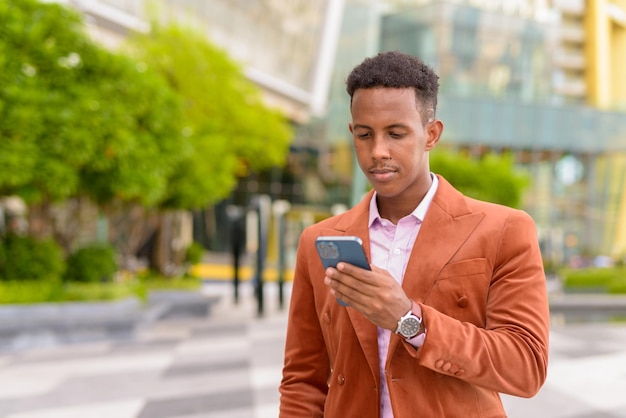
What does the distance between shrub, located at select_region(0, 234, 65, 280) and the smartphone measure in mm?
9971

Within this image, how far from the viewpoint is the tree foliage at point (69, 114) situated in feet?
29.2

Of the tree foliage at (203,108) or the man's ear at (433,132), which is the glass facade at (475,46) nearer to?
the tree foliage at (203,108)

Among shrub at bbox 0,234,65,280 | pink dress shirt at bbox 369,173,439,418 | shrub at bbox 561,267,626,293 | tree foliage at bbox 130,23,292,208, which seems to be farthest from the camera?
shrub at bbox 561,267,626,293

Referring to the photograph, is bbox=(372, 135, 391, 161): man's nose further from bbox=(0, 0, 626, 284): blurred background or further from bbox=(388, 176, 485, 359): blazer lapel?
bbox=(0, 0, 626, 284): blurred background

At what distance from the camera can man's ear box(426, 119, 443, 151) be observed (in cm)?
169

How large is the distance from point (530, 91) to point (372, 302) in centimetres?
3748

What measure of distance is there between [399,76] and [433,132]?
22cm

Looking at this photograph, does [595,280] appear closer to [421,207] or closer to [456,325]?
[421,207]

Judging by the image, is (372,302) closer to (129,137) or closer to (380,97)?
(380,97)

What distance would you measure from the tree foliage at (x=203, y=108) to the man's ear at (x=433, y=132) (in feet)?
38.6

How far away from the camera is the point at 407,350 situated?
1.52 metres

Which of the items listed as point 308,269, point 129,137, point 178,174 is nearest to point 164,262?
point 178,174

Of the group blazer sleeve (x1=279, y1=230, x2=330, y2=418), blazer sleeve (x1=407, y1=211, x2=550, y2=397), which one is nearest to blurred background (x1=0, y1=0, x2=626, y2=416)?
blazer sleeve (x1=279, y1=230, x2=330, y2=418)

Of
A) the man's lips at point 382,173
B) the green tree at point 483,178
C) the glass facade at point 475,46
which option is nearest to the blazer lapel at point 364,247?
the man's lips at point 382,173
